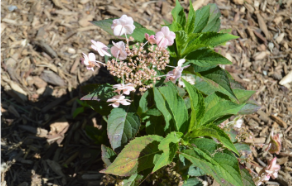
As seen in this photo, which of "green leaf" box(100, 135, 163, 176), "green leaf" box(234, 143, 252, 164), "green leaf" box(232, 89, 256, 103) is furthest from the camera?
"green leaf" box(234, 143, 252, 164)

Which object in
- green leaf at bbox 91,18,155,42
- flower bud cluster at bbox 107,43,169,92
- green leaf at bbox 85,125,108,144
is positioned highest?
green leaf at bbox 91,18,155,42

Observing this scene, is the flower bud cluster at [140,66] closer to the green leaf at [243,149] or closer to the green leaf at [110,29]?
the green leaf at [110,29]

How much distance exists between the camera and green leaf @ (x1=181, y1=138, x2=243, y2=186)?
5.96 feet

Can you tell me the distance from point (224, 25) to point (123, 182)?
247 centimetres

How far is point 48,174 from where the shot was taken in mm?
2783

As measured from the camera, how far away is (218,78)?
7.03 feet

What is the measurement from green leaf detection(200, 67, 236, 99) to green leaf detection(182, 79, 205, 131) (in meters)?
0.25

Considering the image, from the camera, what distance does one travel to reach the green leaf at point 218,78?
6.84 feet

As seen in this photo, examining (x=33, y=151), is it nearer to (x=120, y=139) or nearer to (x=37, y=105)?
(x=37, y=105)

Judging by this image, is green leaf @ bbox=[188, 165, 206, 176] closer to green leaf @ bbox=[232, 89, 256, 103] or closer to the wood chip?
green leaf @ bbox=[232, 89, 256, 103]

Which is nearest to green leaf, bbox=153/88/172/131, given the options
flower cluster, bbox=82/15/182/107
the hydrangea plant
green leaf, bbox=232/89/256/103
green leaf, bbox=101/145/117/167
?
the hydrangea plant

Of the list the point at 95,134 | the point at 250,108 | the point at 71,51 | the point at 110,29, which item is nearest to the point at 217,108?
A: the point at 250,108

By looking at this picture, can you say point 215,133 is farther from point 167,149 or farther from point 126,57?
point 126,57

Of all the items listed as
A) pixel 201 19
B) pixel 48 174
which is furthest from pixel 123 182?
pixel 201 19
